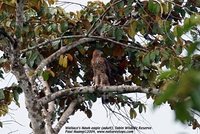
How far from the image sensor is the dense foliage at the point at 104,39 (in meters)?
2.08

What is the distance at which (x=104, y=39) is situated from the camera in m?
2.22

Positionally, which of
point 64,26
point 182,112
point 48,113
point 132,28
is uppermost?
point 64,26

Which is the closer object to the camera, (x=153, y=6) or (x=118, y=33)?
(x=153, y=6)

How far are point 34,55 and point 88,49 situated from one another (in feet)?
1.55

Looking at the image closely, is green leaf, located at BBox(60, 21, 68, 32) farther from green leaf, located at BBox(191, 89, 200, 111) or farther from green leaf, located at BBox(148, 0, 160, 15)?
green leaf, located at BBox(191, 89, 200, 111)

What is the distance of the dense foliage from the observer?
6.82 feet

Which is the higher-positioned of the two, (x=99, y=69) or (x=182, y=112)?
(x=99, y=69)

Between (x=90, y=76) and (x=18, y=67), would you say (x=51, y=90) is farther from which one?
(x=18, y=67)

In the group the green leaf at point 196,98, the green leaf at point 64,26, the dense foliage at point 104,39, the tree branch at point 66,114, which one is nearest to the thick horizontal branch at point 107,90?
the dense foliage at point 104,39

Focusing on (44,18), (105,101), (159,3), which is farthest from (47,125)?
(159,3)

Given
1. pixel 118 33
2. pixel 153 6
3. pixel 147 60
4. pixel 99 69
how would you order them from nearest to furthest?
pixel 153 6, pixel 147 60, pixel 118 33, pixel 99 69

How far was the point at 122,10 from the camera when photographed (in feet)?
7.27

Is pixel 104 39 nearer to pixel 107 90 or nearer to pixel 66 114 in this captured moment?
pixel 107 90

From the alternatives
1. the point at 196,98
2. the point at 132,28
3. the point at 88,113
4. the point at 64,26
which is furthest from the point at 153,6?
the point at 196,98
